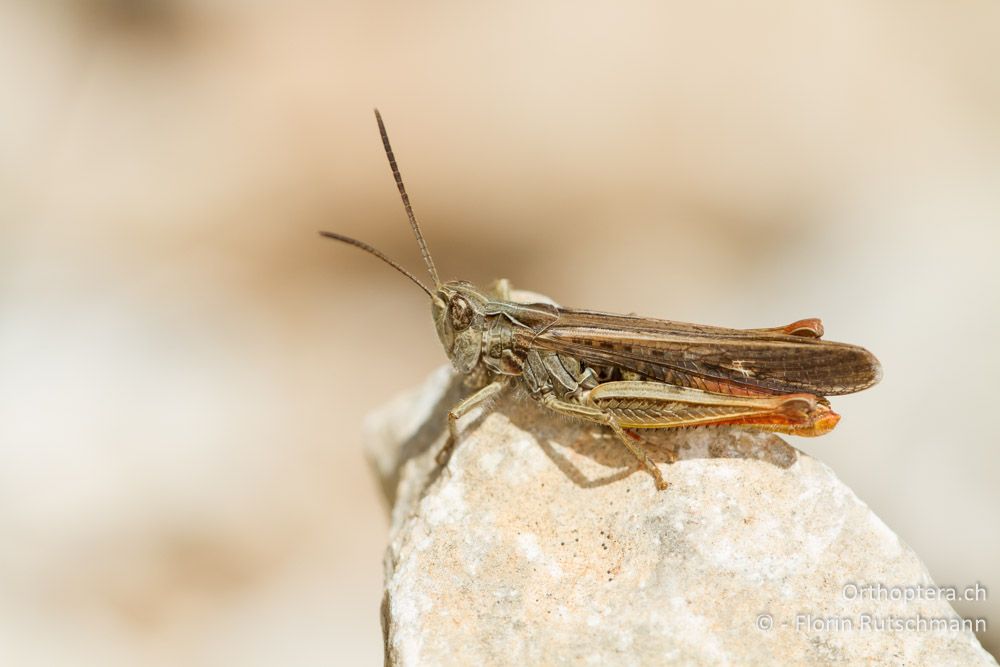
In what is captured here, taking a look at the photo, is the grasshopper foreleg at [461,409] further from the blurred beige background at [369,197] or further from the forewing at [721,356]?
the blurred beige background at [369,197]

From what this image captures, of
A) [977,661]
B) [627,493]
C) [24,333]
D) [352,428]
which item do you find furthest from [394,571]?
[24,333]

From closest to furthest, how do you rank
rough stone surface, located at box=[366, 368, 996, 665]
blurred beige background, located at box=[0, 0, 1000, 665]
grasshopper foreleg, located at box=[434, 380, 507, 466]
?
rough stone surface, located at box=[366, 368, 996, 665], grasshopper foreleg, located at box=[434, 380, 507, 466], blurred beige background, located at box=[0, 0, 1000, 665]

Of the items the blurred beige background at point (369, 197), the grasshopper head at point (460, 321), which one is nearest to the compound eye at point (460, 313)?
the grasshopper head at point (460, 321)

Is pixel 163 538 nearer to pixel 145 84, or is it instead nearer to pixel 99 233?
pixel 99 233

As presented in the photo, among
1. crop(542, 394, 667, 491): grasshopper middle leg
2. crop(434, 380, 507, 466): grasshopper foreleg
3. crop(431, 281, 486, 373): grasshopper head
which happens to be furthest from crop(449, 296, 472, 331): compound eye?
crop(542, 394, 667, 491): grasshopper middle leg

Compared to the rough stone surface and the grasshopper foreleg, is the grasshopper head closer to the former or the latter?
the grasshopper foreleg

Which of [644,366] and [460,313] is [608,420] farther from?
[460,313]
